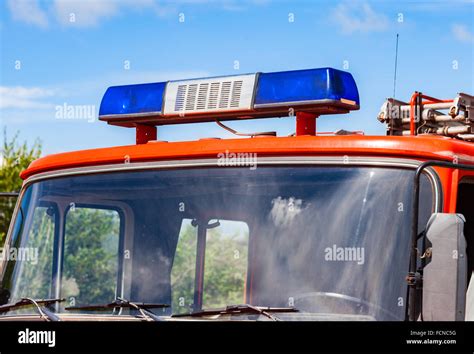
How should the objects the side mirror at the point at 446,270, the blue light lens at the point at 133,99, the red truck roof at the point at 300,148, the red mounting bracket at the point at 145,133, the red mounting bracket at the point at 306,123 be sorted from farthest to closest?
the red mounting bracket at the point at 145,133 < the blue light lens at the point at 133,99 < the red mounting bracket at the point at 306,123 < the red truck roof at the point at 300,148 < the side mirror at the point at 446,270

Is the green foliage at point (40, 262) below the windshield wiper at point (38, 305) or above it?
above

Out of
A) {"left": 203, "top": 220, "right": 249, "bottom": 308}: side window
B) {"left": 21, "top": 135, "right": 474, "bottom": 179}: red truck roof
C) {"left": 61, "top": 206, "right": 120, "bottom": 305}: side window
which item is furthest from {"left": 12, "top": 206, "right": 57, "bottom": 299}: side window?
{"left": 203, "top": 220, "right": 249, "bottom": 308}: side window

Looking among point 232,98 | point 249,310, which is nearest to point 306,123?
point 232,98

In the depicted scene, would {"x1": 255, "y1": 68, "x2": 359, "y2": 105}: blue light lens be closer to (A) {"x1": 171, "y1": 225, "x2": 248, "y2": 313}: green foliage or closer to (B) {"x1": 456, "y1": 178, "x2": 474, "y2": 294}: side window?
(B) {"x1": 456, "y1": 178, "x2": 474, "y2": 294}: side window

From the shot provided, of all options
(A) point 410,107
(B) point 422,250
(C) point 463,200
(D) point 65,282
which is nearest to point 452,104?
(A) point 410,107

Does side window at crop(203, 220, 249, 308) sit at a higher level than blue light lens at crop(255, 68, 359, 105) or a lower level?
A: lower

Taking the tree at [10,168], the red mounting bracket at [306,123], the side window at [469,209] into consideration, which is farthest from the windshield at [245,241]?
the tree at [10,168]

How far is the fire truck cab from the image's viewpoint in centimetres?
452

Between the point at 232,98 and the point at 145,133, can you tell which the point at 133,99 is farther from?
the point at 232,98

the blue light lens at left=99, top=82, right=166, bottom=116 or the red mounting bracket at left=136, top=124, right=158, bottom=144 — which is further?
the red mounting bracket at left=136, top=124, right=158, bottom=144

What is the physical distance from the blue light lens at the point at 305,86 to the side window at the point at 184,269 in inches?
34.9

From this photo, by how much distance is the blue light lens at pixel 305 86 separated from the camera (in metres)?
5.26

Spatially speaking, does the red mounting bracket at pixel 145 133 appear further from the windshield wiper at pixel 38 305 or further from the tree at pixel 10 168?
the tree at pixel 10 168

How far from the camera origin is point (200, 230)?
4.97m
